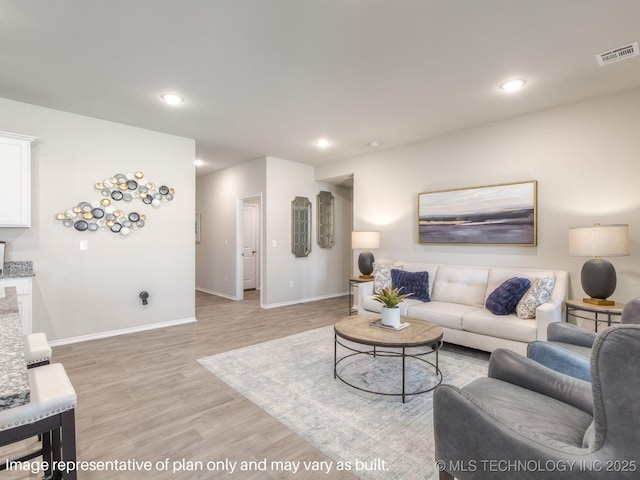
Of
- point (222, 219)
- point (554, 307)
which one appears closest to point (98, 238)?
point (222, 219)

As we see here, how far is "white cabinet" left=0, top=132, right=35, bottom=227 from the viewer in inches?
123

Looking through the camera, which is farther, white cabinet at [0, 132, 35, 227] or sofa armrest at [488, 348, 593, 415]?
white cabinet at [0, 132, 35, 227]

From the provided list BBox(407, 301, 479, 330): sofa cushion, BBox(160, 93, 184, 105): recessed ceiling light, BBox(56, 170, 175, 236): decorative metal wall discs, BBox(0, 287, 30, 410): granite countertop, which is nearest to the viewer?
BBox(0, 287, 30, 410): granite countertop

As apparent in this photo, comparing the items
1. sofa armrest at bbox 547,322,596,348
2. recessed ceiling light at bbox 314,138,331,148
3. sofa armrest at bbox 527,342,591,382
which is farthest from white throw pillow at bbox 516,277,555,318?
recessed ceiling light at bbox 314,138,331,148

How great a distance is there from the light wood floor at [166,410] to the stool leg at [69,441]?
69 centimetres

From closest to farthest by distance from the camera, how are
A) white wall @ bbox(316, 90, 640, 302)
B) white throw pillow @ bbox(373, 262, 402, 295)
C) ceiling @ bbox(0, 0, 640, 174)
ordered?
ceiling @ bbox(0, 0, 640, 174), white wall @ bbox(316, 90, 640, 302), white throw pillow @ bbox(373, 262, 402, 295)

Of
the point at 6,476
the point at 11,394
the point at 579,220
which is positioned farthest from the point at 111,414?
the point at 579,220

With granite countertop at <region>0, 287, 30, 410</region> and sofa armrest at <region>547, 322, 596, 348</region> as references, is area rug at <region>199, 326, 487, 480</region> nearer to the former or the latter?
sofa armrest at <region>547, 322, 596, 348</region>

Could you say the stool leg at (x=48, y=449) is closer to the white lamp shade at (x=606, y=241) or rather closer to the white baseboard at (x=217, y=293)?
the white lamp shade at (x=606, y=241)

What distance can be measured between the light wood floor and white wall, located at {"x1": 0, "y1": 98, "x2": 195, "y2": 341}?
424 mm

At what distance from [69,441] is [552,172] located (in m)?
4.44

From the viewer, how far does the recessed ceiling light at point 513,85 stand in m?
2.92

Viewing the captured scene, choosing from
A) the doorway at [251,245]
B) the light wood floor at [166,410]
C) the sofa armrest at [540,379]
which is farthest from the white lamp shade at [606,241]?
the doorway at [251,245]

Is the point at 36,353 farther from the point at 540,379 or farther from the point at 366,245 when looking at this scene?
the point at 366,245
